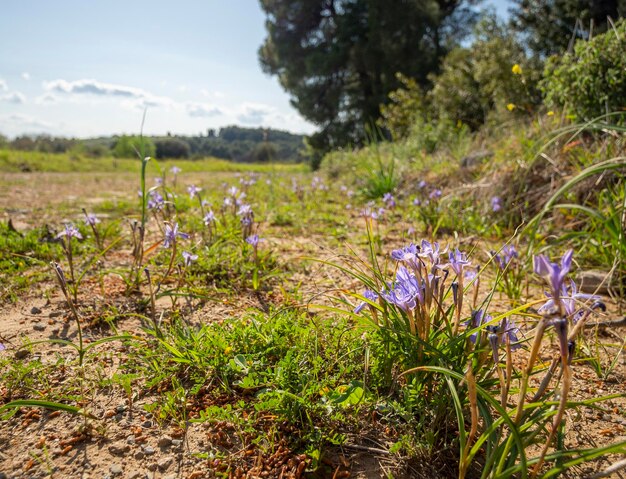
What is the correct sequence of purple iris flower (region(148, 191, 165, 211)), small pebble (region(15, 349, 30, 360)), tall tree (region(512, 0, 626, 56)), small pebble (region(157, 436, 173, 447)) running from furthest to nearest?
1. tall tree (region(512, 0, 626, 56))
2. purple iris flower (region(148, 191, 165, 211))
3. small pebble (region(15, 349, 30, 360))
4. small pebble (region(157, 436, 173, 447))

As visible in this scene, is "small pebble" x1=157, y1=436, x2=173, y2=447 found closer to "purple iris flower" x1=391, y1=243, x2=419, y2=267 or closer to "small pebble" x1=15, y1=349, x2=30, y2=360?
"small pebble" x1=15, y1=349, x2=30, y2=360

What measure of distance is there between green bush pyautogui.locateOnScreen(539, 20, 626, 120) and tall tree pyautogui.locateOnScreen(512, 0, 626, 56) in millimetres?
9631

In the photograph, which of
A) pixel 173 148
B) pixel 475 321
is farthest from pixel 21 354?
pixel 173 148

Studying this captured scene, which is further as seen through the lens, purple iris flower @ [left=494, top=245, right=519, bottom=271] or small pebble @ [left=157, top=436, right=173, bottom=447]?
purple iris flower @ [left=494, top=245, right=519, bottom=271]

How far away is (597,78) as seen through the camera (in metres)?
3.67

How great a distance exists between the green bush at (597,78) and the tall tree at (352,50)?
15634mm

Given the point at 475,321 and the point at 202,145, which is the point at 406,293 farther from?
the point at 202,145

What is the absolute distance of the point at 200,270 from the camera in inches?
103

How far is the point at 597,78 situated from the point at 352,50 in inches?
697

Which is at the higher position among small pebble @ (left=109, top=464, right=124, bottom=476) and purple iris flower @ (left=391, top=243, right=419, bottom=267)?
purple iris flower @ (left=391, top=243, right=419, bottom=267)

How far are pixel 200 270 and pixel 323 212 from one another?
2.52 meters

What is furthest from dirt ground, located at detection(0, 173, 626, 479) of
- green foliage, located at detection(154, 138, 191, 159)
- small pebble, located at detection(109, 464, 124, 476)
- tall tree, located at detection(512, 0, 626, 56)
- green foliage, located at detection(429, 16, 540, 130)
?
green foliage, located at detection(154, 138, 191, 159)

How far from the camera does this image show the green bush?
360 cm

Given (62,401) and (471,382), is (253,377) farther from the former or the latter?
(471,382)
